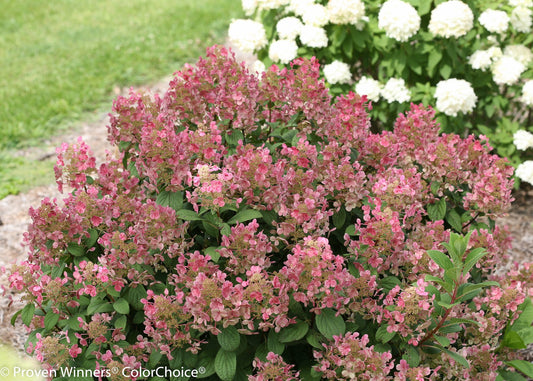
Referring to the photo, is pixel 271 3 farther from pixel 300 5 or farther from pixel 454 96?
pixel 454 96

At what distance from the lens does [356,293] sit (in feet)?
7.11

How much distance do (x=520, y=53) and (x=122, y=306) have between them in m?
4.03

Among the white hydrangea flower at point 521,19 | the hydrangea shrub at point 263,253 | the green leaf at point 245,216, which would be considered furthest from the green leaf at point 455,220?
the white hydrangea flower at point 521,19

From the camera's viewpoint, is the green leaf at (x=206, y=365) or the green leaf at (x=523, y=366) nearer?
the green leaf at (x=206, y=365)

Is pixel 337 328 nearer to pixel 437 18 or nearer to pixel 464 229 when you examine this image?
pixel 464 229

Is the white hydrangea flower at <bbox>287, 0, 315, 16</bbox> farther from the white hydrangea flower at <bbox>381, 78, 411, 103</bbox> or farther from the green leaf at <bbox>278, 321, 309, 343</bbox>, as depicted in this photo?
the green leaf at <bbox>278, 321, 309, 343</bbox>

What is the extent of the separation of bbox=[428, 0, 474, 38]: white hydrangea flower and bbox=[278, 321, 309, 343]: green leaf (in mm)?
2888

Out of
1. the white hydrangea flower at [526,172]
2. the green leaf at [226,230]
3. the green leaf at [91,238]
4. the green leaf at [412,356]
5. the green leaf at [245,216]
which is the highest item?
the green leaf at [245,216]

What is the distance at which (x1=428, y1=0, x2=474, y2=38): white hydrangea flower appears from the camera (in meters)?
4.01

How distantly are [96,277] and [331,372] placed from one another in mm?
1023

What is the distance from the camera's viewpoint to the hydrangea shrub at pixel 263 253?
2086 mm

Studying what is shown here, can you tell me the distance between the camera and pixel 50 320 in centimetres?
231

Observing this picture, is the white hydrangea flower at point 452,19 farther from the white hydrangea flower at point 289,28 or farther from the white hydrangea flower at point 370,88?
the white hydrangea flower at point 289,28

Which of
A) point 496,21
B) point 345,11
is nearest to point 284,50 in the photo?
point 345,11
